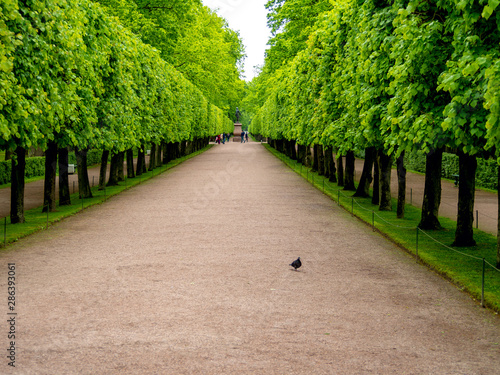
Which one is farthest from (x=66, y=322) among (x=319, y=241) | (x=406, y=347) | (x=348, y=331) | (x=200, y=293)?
(x=319, y=241)

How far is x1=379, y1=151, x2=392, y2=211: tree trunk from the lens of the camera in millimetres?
21516

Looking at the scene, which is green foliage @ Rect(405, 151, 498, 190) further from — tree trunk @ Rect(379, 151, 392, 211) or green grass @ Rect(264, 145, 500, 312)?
green grass @ Rect(264, 145, 500, 312)

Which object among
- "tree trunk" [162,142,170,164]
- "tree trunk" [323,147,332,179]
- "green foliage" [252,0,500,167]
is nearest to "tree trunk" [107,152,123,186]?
"tree trunk" [323,147,332,179]

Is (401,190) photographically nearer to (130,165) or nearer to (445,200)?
(445,200)

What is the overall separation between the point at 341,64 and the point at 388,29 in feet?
25.2

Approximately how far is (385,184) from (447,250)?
296 inches

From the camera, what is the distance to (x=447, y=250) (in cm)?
1430

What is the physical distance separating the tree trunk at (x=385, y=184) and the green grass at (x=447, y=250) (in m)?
0.38

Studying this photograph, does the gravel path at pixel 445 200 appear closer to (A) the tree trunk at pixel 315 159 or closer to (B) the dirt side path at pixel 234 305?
(B) the dirt side path at pixel 234 305

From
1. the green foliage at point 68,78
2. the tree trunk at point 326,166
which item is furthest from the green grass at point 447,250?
the tree trunk at point 326,166

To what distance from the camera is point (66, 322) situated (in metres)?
8.62

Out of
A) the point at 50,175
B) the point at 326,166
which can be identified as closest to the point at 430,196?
the point at 50,175

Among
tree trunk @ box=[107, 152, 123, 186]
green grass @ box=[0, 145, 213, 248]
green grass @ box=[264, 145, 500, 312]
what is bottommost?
green grass @ box=[0, 145, 213, 248]

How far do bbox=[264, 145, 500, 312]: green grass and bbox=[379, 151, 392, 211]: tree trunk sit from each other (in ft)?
1.25
